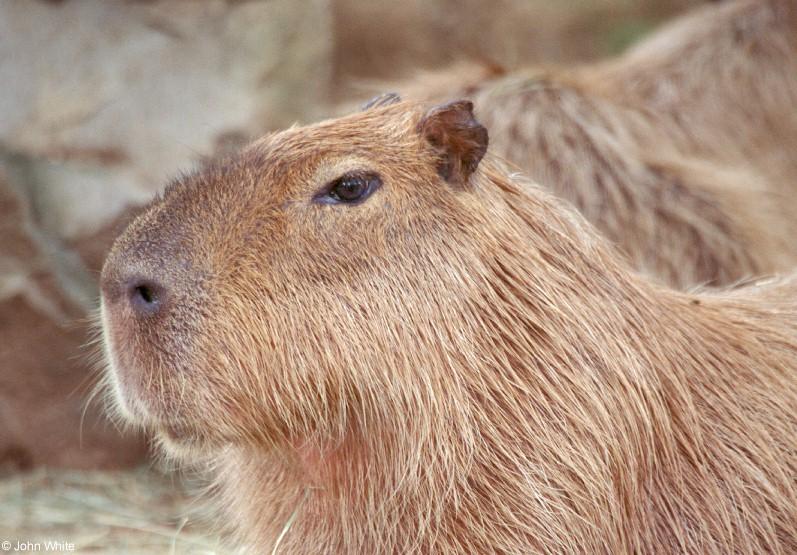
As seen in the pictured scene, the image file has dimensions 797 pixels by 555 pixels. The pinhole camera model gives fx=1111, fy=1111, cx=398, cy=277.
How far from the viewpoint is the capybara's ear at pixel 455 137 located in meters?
2.31

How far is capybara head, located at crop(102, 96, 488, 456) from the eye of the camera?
2.20m

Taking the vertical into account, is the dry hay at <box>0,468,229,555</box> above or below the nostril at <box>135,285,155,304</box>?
below

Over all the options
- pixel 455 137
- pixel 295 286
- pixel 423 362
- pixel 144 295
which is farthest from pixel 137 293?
pixel 455 137

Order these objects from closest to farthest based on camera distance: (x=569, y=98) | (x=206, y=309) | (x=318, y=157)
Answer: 1. (x=206, y=309)
2. (x=318, y=157)
3. (x=569, y=98)

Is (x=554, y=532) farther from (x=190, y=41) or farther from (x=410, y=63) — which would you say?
(x=410, y=63)

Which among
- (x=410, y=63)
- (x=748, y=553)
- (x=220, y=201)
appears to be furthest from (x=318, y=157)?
(x=410, y=63)

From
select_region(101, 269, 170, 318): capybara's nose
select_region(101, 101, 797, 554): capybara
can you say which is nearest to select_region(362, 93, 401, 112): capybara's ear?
select_region(101, 101, 797, 554): capybara

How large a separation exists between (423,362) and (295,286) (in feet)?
0.98

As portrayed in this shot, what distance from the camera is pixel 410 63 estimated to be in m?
8.33

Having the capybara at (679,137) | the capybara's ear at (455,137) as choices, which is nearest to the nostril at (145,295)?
the capybara's ear at (455,137)

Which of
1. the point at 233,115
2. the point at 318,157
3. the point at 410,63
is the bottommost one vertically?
the point at 318,157

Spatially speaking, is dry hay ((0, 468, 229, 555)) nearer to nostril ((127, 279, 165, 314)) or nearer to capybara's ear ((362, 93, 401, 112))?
nostril ((127, 279, 165, 314))

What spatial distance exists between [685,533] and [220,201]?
121 cm

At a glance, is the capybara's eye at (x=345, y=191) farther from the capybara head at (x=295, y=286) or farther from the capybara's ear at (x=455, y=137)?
the capybara's ear at (x=455, y=137)
